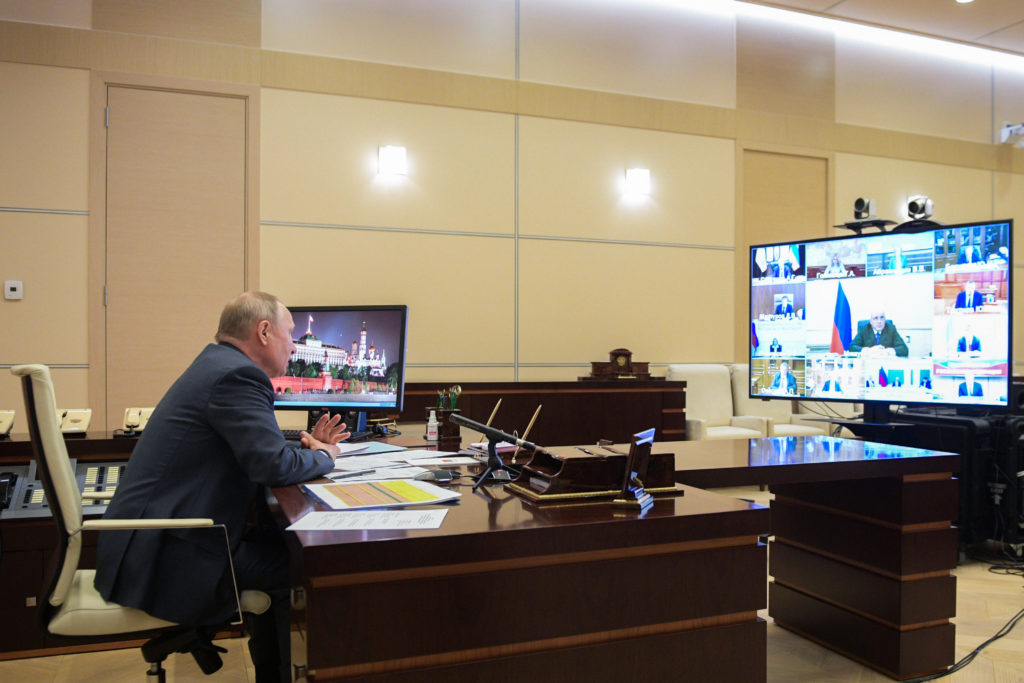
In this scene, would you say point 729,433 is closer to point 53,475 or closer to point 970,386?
point 970,386

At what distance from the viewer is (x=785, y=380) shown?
12.8ft

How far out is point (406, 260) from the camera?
5617 mm

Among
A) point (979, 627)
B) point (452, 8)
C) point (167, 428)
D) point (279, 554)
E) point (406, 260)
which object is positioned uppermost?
point (452, 8)

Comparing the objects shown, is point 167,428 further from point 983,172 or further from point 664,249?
point 983,172

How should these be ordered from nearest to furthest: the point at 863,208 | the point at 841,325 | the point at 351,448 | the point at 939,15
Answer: the point at 351,448, the point at 841,325, the point at 863,208, the point at 939,15

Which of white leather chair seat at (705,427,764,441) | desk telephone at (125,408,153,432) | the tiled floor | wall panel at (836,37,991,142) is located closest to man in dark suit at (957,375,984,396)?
the tiled floor

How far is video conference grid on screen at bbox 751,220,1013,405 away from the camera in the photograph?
3305mm

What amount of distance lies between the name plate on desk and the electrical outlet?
4153 mm

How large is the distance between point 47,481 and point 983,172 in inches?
334

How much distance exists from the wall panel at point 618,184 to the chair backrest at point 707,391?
1.09 meters

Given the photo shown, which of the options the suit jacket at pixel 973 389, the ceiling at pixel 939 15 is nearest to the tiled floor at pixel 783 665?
the suit jacket at pixel 973 389

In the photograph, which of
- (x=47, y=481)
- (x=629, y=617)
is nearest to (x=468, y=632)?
(x=629, y=617)

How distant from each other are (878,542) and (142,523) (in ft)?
8.14

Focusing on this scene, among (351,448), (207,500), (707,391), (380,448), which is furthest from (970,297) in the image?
(207,500)
